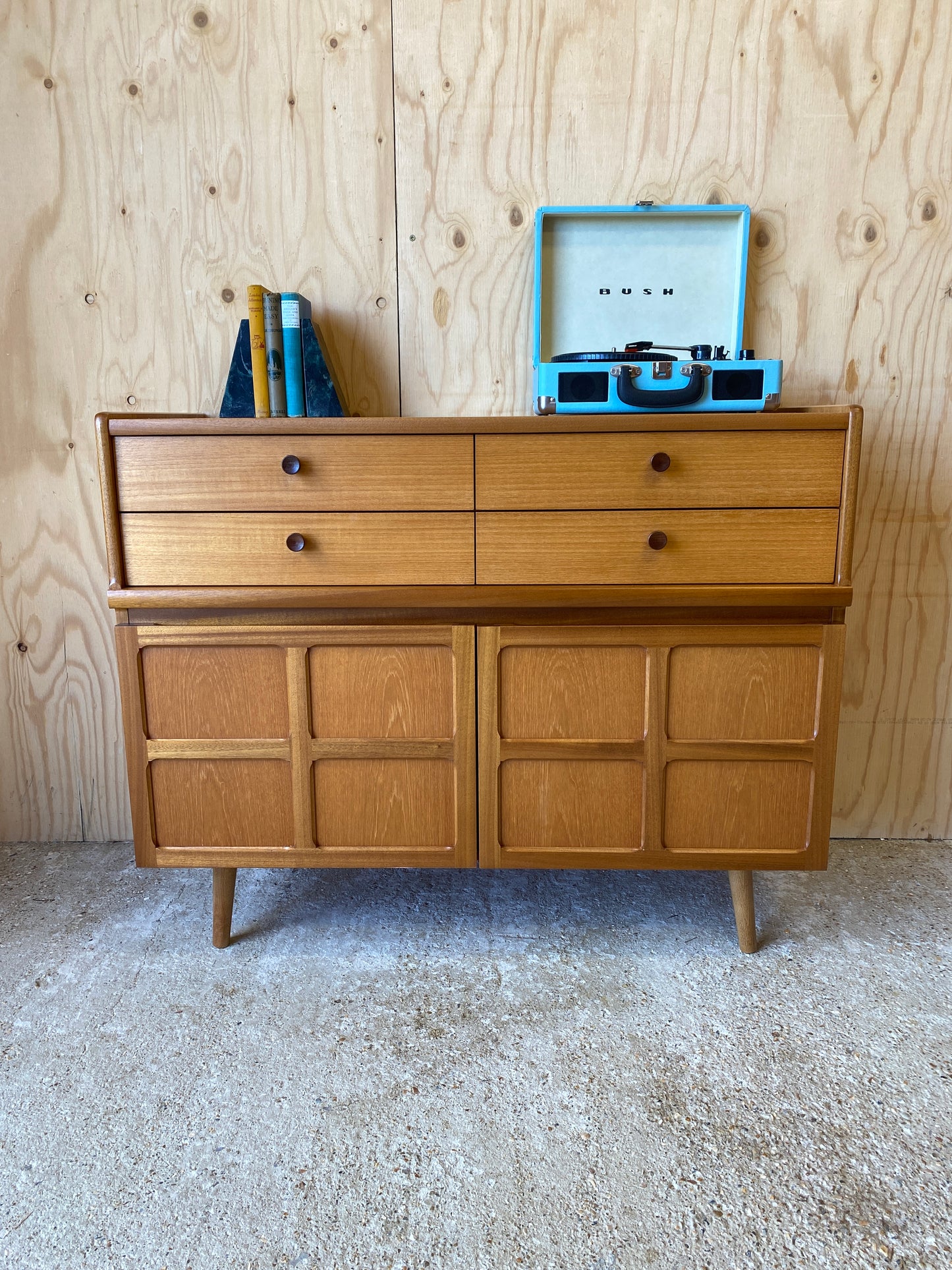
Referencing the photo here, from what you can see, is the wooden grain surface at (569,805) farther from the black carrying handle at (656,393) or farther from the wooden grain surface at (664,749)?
the black carrying handle at (656,393)

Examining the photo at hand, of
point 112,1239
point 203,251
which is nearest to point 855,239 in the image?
point 203,251

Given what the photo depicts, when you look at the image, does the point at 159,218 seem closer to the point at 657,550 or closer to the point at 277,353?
the point at 277,353

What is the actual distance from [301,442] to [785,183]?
1161 millimetres

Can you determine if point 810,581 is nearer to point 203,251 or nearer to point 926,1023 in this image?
point 926,1023

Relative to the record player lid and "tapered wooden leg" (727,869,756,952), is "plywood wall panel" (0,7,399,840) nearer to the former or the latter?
the record player lid

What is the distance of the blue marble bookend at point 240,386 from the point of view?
5.15 ft

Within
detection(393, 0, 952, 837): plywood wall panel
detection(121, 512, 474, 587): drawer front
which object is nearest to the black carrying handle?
detection(121, 512, 474, 587): drawer front

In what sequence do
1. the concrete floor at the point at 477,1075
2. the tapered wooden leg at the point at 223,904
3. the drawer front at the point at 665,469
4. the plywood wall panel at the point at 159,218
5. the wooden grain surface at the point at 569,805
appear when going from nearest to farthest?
the concrete floor at the point at 477,1075 → the drawer front at the point at 665,469 → the wooden grain surface at the point at 569,805 → the tapered wooden leg at the point at 223,904 → the plywood wall panel at the point at 159,218

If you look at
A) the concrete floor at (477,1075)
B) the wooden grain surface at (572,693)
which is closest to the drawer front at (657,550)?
the wooden grain surface at (572,693)

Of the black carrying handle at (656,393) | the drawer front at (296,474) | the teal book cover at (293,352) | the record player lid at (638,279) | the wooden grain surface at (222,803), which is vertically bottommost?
the wooden grain surface at (222,803)

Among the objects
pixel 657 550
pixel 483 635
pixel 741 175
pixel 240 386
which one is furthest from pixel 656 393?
pixel 240 386

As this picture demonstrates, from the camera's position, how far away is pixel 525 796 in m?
1.33

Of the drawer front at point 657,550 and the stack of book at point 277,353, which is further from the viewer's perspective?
the stack of book at point 277,353

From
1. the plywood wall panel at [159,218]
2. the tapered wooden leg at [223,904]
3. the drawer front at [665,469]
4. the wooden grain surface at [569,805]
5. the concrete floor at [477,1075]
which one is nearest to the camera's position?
the concrete floor at [477,1075]
